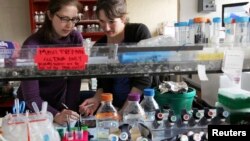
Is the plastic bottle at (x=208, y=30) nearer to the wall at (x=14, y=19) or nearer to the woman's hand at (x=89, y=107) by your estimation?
the woman's hand at (x=89, y=107)

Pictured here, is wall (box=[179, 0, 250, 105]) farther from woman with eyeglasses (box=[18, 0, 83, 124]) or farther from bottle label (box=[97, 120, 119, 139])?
woman with eyeglasses (box=[18, 0, 83, 124])

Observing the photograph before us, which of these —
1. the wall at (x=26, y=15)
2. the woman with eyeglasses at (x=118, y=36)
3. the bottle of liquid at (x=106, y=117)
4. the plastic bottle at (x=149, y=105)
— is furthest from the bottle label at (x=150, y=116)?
the wall at (x=26, y=15)

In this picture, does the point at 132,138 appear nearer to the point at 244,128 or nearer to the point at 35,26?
the point at 244,128

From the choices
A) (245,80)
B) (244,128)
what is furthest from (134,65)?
(245,80)

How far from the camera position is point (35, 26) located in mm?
3875

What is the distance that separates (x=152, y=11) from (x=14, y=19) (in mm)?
2172

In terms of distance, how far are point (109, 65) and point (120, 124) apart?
0.23 metres

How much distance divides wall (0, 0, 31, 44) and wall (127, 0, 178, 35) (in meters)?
1.64

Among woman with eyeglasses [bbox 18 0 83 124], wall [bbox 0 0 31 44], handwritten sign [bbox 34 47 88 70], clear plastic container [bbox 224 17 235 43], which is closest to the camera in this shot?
handwritten sign [bbox 34 47 88 70]

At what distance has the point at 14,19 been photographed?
4.06m

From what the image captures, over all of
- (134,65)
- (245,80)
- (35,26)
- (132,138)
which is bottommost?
(132,138)

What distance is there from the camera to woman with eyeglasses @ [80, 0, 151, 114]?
4.01 ft

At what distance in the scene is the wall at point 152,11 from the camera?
4.27m

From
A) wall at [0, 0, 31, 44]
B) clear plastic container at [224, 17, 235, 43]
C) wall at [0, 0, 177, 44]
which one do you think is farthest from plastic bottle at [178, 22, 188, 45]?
wall at [0, 0, 31, 44]
